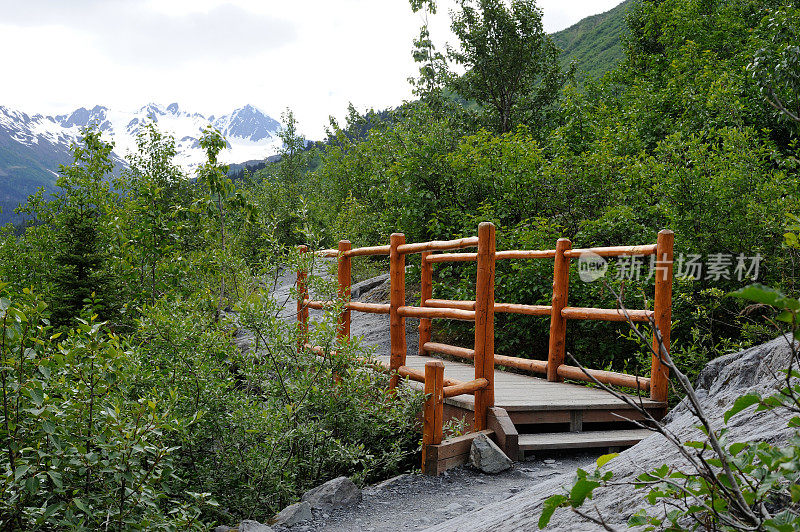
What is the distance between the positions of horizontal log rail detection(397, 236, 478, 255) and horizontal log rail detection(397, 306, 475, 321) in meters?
0.58

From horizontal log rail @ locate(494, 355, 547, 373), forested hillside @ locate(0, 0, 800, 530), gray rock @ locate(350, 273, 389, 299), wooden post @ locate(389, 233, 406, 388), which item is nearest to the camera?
forested hillside @ locate(0, 0, 800, 530)

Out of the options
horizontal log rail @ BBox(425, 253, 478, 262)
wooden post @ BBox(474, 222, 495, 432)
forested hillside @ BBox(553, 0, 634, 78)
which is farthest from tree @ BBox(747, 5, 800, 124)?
forested hillside @ BBox(553, 0, 634, 78)

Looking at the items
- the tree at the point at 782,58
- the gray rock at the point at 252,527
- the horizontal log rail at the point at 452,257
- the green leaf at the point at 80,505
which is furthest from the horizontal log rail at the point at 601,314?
the green leaf at the point at 80,505

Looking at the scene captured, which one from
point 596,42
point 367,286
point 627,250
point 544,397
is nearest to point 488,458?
point 544,397

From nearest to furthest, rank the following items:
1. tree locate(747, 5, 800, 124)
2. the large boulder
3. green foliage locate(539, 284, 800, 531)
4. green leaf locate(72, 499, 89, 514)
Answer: green foliage locate(539, 284, 800, 531) → the large boulder → green leaf locate(72, 499, 89, 514) → tree locate(747, 5, 800, 124)

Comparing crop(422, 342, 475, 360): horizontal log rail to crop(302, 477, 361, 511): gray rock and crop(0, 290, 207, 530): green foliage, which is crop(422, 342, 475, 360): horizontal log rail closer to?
crop(302, 477, 361, 511): gray rock

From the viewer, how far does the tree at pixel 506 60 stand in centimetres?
1770

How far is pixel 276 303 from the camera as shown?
455cm

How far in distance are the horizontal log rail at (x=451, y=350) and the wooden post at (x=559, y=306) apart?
89cm

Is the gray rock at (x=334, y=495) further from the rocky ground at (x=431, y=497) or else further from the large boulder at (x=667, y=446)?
the large boulder at (x=667, y=446)

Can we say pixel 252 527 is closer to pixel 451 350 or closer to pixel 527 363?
pixel 451 350

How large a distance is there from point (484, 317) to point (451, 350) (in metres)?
1.69

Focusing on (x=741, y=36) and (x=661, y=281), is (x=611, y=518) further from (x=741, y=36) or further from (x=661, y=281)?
(x=741, y=36)

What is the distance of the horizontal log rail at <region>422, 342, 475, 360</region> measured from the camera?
5.73 meters
